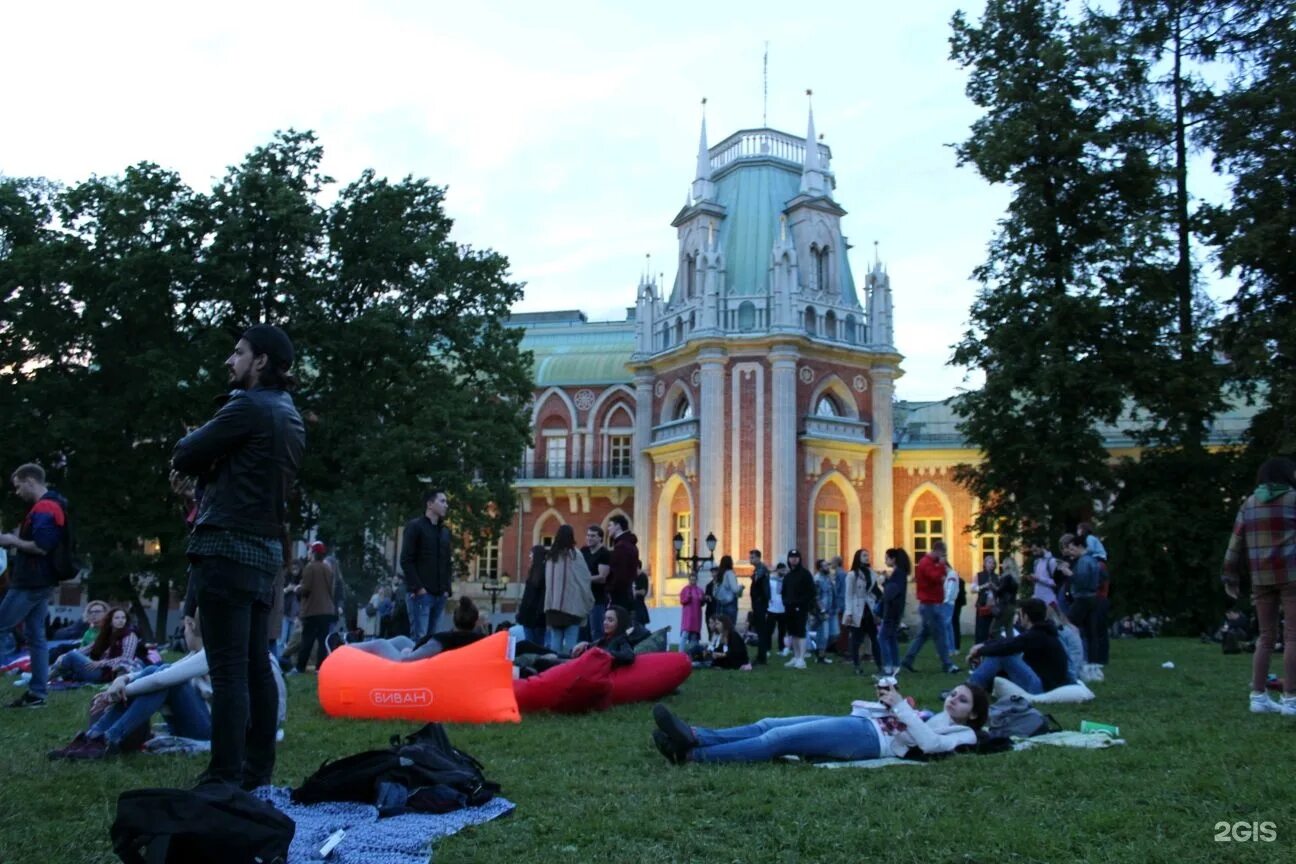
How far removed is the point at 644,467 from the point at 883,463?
8426 millimetres

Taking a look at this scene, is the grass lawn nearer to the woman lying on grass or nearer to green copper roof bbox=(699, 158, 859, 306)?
the woman lying on grass

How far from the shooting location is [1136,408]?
2489cm

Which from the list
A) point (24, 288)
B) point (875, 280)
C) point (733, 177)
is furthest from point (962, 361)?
point (24, 288)

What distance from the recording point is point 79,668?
39.8 ft

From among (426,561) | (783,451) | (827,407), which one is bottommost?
(426,561)

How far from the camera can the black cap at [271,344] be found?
17.8 ft

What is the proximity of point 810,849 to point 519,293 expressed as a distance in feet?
86.3

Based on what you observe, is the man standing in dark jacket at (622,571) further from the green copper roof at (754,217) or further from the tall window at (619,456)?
the tall window at (619,456)

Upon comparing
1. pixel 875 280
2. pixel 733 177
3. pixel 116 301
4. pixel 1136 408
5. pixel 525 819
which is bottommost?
pixel 525 819

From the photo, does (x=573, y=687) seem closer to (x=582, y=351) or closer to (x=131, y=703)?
(x=131, y=703)

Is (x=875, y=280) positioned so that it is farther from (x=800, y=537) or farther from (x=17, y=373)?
(x=17, y=373)

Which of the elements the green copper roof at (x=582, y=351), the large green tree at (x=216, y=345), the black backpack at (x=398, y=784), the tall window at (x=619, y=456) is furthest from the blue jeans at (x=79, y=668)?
the green copper roof at (x=582, y=351)

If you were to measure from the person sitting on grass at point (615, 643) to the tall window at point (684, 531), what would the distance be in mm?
25252

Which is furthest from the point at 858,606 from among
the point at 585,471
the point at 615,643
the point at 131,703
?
the point at 585,471
